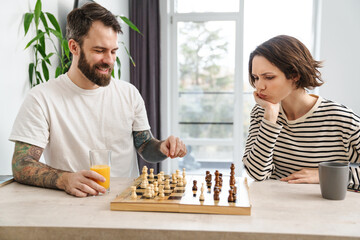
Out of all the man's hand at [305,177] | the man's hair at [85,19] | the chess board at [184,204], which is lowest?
the man's hand at [305,177]

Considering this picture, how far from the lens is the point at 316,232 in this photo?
0.83 m

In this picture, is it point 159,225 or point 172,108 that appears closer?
point 159,225

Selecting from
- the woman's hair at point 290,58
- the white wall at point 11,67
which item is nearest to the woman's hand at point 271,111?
the woman's hair at point 290,58

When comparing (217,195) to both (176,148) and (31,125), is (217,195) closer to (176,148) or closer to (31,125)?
(176,148)

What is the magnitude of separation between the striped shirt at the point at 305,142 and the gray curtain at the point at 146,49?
8.96 ft

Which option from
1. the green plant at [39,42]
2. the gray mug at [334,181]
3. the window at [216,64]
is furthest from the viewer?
the window at [216,64]

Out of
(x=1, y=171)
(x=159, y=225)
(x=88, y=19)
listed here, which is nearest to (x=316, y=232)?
(x=159, y=225)

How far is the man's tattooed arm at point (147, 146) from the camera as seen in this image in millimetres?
1754

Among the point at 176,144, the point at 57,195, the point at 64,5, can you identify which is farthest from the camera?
the point at 64,5

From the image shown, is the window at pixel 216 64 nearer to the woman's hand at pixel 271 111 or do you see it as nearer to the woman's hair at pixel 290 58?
the woman's hair at pixel 290 58

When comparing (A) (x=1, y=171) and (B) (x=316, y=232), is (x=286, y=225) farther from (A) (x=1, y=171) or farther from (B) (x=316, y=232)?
(A) (x=1, y=171)

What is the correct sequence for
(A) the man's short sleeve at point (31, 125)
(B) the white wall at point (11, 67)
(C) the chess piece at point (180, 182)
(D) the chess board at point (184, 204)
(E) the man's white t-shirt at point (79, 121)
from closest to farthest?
(D) the chess board at point (184, 204) → (C) the chess piece at point (180, 182) → (A) the man's short sleeve at point (31, 125) → (E) the man's white t-shirt at point (79, 121) → (B) the white wall at point (11, 67)

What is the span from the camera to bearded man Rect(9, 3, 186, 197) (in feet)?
5.12

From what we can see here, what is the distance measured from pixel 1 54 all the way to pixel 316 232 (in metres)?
1.71
